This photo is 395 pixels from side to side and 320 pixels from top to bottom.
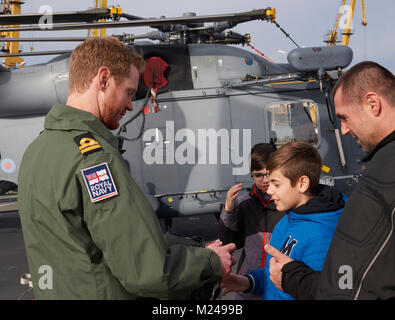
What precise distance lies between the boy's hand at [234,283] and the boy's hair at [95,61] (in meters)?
1.15

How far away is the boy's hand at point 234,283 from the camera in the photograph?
199cm

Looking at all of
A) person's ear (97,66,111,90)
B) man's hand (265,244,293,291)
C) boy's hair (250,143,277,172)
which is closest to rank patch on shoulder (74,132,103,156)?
person's ear (97,66,111,90)

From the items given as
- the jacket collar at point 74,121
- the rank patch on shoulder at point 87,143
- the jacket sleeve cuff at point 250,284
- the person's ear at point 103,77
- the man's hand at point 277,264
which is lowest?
the jacket sleeve cuff at point 250,284

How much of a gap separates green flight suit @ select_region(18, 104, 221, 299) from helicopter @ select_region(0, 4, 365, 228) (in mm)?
4374

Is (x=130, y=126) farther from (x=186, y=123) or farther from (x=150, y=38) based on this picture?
(x=150, y=38)

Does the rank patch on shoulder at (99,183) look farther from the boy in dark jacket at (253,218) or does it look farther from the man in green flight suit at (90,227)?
the boy in dark jacket at (253,218)

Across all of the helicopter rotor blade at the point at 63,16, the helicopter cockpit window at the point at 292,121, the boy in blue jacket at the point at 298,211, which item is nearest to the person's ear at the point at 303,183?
the boy in blue jacket at the point at 298,211

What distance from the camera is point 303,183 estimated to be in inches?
80.5

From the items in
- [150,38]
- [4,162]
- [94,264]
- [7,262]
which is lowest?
[7,262]
